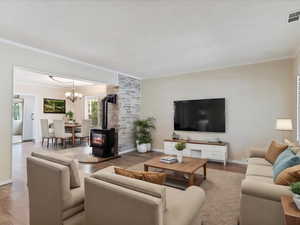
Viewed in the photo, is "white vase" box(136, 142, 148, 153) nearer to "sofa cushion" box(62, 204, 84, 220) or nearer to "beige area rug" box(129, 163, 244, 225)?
"beige area rug" box(129, 163, 244, 225)

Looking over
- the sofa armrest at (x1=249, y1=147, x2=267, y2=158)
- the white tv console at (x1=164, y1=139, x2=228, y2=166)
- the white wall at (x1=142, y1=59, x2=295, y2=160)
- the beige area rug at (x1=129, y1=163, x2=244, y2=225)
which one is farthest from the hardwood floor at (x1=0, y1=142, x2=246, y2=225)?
the white wall at (x1=142, y1=59, x2=295, y2=160)

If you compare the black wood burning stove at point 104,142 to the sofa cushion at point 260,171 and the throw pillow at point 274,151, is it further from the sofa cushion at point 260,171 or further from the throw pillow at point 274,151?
the throw pillow at point 274,151

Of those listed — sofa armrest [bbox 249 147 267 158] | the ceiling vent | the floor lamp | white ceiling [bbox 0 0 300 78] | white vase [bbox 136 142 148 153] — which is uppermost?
white ceiling [bbox 0 0 300 78]

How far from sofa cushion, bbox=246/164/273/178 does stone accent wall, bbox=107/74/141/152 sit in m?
3.96

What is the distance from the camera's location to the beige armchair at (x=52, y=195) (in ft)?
5.24

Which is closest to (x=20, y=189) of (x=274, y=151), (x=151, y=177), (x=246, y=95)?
(x=151, y=177)

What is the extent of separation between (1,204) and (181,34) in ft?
12.5

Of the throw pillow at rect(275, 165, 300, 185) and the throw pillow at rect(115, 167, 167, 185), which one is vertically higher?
the throw pillow at rect(115, 167, 167, 185)

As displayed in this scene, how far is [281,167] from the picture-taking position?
6.79ft

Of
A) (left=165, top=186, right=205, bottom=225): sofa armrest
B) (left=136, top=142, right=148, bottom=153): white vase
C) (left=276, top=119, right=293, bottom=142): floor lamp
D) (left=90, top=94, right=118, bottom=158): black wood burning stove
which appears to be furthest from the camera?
(left=136, top=142, right=148, bottom=153): white vase

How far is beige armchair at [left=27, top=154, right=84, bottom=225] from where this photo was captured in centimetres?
160

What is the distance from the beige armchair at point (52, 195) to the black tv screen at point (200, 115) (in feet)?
13.2

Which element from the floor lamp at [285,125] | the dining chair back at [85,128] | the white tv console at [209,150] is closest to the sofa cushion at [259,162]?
the floor lamp at [285,125]

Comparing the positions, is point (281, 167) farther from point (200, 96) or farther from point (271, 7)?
point (200, 96)
